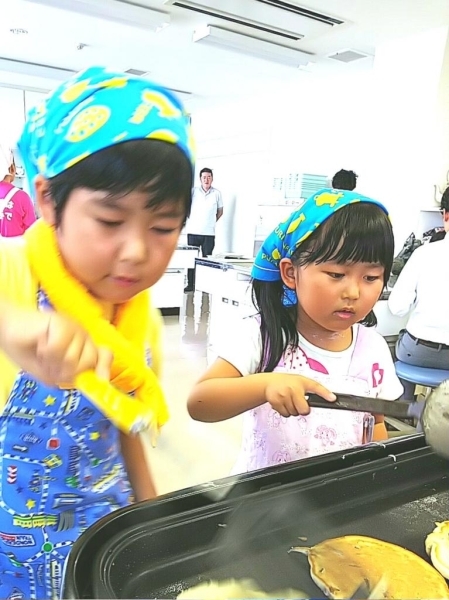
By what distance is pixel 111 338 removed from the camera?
0.41m

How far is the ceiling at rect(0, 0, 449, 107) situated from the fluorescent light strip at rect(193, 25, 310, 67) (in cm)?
5

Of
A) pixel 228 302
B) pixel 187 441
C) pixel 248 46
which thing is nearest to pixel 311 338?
pixel 187 441

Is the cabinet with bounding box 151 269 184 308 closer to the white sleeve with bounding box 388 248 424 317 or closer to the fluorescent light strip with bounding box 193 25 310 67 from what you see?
the fluorescent light strip with bounding box 193 25 310 67

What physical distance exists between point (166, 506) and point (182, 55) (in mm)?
4298

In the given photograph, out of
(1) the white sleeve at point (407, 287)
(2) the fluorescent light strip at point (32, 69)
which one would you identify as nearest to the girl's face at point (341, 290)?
(1) the white sleeve at point (407, 287)

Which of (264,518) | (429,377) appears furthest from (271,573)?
(429,377)

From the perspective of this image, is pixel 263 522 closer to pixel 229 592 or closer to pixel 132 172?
pixel 229 592

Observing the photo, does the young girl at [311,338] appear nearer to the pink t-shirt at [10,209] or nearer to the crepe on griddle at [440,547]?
the crepe on griddle at [440,547]

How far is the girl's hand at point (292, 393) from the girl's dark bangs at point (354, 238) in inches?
8.7

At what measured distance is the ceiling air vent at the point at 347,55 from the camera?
392 cm

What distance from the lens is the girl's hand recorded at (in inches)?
25.8

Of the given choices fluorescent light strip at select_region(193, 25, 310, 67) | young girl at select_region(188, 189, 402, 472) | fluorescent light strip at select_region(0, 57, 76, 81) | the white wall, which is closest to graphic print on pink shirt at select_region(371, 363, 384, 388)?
young girl at select_region(188, 189, 402, 472)

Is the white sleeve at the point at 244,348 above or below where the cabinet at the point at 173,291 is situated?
above

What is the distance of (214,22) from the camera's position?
341cm
